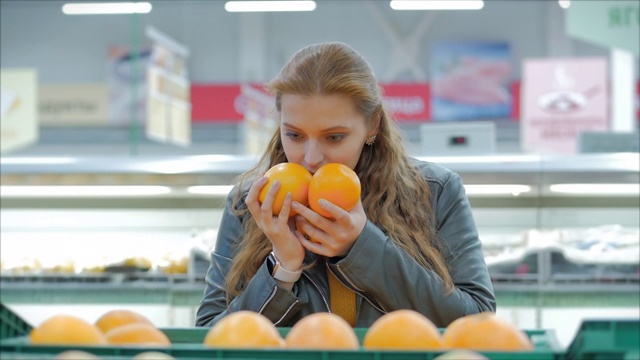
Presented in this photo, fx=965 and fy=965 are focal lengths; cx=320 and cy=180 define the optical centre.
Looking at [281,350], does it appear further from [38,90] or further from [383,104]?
[38,90]

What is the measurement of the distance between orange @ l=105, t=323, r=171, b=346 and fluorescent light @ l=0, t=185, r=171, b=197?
2.80 m

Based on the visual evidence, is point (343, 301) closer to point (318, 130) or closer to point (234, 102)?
point (318, 130)

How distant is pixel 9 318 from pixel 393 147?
1.07 m

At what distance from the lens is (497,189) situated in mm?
3920

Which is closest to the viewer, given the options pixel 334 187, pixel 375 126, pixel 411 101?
pixel 334 187

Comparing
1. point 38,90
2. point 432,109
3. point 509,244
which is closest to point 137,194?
point 38,90

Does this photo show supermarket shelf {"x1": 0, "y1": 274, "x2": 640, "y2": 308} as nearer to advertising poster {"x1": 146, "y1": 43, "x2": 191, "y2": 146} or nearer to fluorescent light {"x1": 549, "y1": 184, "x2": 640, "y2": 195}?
fluorescent light {"x1": 549, "y1": 184, "x2": 640, "y2": 195}

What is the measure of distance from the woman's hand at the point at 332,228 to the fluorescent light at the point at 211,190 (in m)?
2.13

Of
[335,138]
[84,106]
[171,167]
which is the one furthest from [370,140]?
[84,106]

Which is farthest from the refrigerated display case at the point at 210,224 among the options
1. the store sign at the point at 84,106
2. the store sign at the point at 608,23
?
the store sign at the point at 84,106

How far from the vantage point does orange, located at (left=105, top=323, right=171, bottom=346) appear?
1268 millimetres

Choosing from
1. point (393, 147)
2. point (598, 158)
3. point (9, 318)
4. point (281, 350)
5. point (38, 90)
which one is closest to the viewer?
point (281, 350)

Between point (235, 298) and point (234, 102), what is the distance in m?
11.4

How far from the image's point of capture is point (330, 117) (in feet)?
6.34
